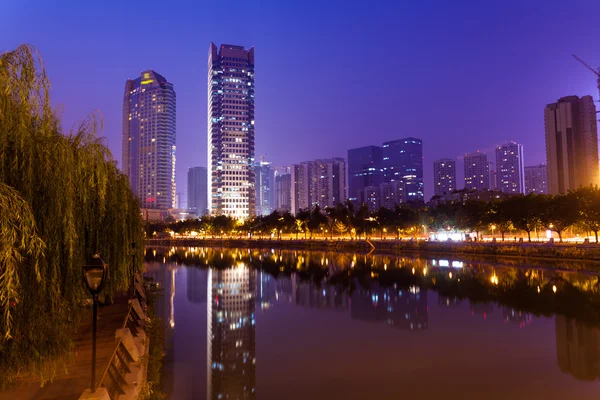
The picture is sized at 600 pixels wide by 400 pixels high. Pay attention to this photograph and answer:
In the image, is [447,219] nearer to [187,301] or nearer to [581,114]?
[187,301]

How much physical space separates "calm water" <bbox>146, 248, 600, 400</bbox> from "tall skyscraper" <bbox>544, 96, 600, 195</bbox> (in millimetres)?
155544

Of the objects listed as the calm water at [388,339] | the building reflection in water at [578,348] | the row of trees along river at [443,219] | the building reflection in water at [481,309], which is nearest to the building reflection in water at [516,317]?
the calm water at [388,339]

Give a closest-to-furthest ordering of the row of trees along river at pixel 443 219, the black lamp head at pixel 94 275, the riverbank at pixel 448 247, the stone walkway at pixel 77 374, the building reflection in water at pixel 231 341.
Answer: the black lamp head at pixel 94 275 < the stone walkway at pixel 77 374 < the building reflection in water at pixel 231 341 < the riverbank at pixel 448 247 < the row of trees along river at pixel 443 219

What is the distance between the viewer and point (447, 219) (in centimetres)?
9169

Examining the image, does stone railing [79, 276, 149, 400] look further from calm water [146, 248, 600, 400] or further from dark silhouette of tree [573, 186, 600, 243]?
dark silhouette of tree [573, 186, 600, 243]

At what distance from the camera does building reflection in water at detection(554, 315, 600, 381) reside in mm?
14891

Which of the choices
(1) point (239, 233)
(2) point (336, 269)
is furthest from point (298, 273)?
(1) point (239, 233)

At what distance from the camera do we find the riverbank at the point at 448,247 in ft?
163

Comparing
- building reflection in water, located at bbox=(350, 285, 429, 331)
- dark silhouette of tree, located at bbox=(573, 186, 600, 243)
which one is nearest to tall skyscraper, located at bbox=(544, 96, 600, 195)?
dark silhouette of tree, located at bbox=(573, 186, 600, 243)

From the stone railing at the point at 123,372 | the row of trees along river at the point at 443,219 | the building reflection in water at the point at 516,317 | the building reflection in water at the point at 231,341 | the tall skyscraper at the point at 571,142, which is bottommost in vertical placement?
the building reflection in water at the point at 231,341

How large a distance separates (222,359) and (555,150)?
19275cm

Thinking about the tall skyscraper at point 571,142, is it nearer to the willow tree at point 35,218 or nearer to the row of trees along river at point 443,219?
the row of trees along river at point 443,219

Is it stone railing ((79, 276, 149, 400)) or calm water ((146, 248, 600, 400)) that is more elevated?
stone railing ((79, 276, 149, 400))

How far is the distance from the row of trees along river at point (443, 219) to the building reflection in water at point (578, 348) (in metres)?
35.6
